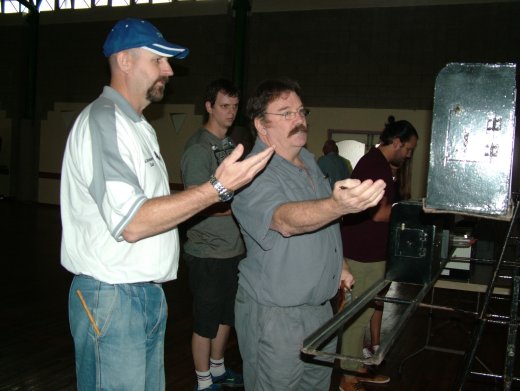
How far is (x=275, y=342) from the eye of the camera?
1812mm

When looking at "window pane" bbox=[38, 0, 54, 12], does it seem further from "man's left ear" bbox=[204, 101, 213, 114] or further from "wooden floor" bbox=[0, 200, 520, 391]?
"man's left ear" bbox=[204, 101, 213, 114]

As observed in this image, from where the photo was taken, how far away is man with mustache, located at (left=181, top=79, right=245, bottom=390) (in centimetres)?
262

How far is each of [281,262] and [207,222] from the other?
924 mm

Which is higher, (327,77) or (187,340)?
(327,77)

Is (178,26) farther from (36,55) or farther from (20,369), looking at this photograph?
(20,369)

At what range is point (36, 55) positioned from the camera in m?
11.3

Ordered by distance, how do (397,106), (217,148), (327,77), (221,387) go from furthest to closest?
(327,77) → (397,106) → (221,387) → (217,148)

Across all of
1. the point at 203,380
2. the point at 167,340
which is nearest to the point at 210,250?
the point at 203,380

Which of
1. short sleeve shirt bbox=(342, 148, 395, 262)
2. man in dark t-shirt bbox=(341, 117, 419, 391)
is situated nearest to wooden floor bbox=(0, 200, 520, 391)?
man in dark t-shirt bbox=(341, 117, 419, 391)

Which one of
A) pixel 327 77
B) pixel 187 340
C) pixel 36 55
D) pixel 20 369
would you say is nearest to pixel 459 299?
pixel 187 340

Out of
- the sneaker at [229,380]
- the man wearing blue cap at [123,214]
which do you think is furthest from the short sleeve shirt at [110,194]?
the sneaker at [229,380]

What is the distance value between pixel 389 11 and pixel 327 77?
4.63 feet

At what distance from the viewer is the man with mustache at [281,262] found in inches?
70.1

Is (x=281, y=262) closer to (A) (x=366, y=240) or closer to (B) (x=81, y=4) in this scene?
(A) (x=366, y=240)
